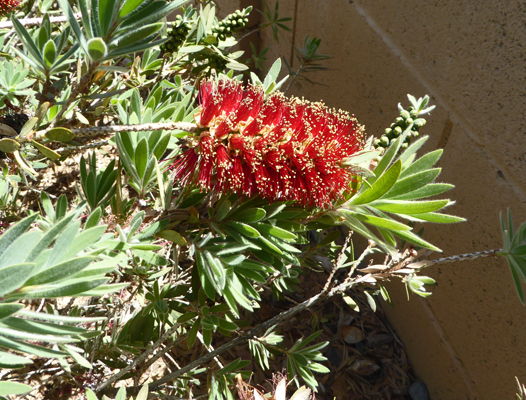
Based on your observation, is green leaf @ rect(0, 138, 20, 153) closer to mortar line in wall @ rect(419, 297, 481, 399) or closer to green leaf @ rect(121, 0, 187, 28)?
green leaf @ rect(121, 0, 187, 28)

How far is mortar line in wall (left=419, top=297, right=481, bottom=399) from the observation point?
150 cm

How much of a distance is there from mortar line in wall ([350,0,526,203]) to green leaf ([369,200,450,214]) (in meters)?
0.66

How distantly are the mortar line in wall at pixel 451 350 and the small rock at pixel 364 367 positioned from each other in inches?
12.7

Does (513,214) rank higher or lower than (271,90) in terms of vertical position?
lower

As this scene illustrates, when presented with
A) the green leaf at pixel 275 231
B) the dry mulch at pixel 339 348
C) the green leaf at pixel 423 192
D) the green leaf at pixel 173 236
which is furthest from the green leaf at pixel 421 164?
the dry mulch at pixel 339 348

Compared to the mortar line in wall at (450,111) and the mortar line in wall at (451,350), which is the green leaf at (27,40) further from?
the mortar line in wall at (451,350)

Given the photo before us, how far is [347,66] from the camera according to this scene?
1.95m

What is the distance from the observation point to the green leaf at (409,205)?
0.69 m

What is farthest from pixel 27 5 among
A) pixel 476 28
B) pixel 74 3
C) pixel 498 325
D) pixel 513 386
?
pixel 513 386

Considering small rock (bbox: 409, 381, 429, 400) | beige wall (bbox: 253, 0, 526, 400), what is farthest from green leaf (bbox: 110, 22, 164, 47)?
small rock (bbox: 409, 381, 429, 400)

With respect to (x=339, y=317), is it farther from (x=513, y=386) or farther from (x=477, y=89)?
(x=477, y=89)

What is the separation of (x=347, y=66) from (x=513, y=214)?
1041 millimetres

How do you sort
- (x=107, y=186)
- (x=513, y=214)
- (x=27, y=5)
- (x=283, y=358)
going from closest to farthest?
(x=107, y=186), (x=513, y=214), (x=27, y=5), (x=283, y=358)

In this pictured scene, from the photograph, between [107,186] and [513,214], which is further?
[513,214]
